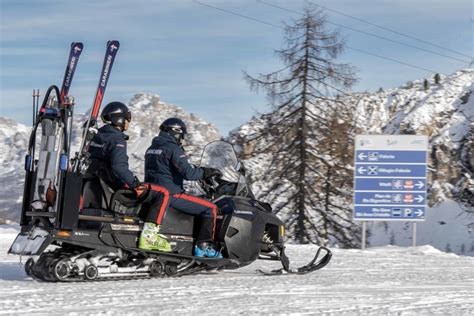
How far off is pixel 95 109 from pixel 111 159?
812 millimetres

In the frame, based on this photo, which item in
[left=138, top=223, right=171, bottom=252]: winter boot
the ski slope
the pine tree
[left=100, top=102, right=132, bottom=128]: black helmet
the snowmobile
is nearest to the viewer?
the ski slope

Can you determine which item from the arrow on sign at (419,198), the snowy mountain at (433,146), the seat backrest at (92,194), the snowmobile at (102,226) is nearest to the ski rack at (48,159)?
the snowmobile at (102,226)

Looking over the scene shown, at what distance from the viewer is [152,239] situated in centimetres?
804

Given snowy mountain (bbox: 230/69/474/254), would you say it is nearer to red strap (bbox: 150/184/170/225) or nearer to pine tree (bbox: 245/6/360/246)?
pine tree (bbox: 245/6/360/246)

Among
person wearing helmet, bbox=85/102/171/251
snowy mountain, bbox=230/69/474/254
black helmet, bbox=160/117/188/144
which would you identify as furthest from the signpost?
snowy mountain, bbox=230/69/474/254

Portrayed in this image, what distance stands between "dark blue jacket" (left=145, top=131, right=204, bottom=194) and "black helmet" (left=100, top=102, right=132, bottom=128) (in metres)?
0.46

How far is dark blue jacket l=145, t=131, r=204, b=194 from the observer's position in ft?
26.5

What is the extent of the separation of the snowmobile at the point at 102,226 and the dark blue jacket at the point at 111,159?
10cm

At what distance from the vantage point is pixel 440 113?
44531mm

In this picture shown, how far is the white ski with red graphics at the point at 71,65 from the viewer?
A: 325 inches

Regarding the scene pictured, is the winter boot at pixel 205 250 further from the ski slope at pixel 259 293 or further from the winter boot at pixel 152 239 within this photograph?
the winter boot at pixel 152 239

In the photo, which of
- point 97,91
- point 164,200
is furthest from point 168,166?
point 97,91

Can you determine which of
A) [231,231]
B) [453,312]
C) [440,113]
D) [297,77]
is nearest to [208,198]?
[231,231]

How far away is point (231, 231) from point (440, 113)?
37961 millimetres
